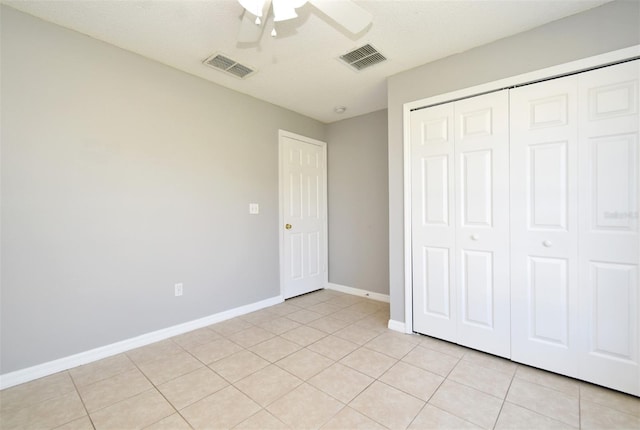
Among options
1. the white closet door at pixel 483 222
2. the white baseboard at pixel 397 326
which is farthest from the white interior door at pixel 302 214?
the white closet door at pixel 483 222

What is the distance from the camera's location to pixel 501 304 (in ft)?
7.33

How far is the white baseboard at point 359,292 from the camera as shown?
3.75 m

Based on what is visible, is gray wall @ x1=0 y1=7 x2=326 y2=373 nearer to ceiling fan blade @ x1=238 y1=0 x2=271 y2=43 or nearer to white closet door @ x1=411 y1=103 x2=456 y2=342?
ceiling fan blade @ x1=238 y1=0 x2=271 y2=43

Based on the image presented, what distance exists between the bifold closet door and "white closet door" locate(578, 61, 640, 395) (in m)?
0.45

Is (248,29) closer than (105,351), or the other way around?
(248,29)

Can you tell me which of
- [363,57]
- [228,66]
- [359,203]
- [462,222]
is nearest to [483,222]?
[462,222]

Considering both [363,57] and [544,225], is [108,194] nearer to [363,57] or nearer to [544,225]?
[363,57]

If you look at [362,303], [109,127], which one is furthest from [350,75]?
[362,303]

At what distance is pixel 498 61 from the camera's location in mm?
2230

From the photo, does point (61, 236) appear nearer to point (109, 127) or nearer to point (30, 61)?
point (109, 127)

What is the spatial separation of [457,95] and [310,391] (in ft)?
8.38

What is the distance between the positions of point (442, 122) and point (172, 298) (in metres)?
2.97

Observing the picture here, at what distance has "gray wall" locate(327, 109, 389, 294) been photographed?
380 centimetres

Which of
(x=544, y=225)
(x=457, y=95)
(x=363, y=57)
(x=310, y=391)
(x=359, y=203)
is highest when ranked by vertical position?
(x=363, y=57)
